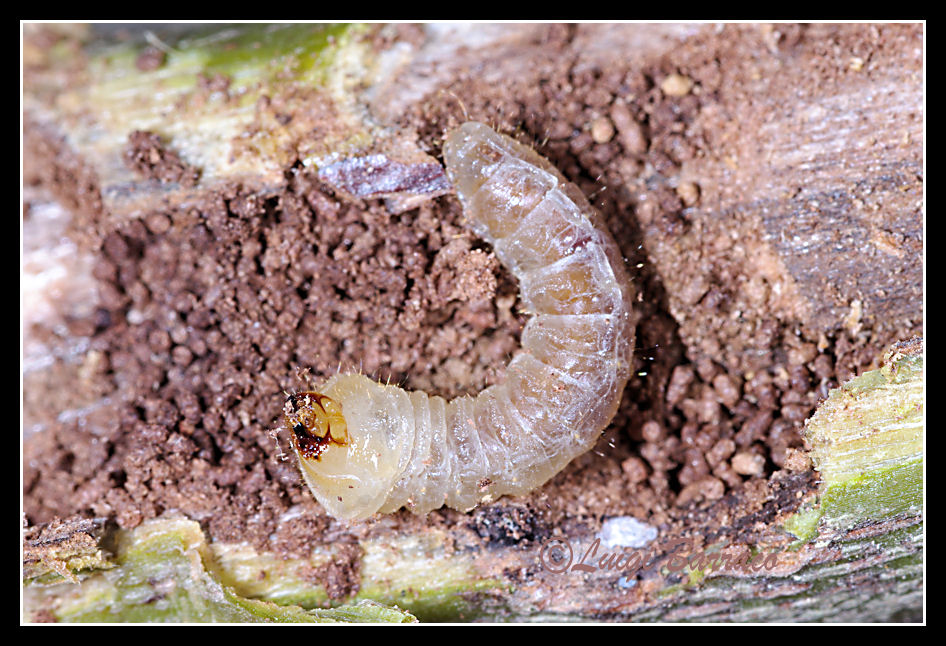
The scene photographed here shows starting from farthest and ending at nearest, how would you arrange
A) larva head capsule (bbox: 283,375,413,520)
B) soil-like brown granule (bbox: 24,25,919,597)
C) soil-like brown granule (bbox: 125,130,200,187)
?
soil-like brown granule (bbox: 125,130,200,187), soil-like brown granule (bbox: 24,25,919,597), larva head capsule (bbox: 283,375,413,520)

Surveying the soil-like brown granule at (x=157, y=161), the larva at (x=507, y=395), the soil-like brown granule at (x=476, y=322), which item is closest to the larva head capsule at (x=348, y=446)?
the larva at (x=507, y=395)

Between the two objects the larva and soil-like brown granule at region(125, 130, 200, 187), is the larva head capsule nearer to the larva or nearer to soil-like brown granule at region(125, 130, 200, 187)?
the larva

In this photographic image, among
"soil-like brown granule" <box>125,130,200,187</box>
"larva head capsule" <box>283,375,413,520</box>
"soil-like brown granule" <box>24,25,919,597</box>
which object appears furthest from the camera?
"soil-like brown granule" <box>125,130,200,187</box>

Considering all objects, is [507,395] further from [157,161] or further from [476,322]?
[157,161]

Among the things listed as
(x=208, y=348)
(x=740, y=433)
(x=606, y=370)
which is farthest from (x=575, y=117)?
(x=208, y=348)

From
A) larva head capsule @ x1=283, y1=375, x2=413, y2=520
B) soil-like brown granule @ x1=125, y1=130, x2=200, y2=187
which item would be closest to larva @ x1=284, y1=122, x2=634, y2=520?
larva head capsule @ x1=283, y1=375, x2=413, y2=520

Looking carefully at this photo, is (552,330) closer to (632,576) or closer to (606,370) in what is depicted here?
(606,370)

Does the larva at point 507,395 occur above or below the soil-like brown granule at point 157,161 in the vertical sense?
below

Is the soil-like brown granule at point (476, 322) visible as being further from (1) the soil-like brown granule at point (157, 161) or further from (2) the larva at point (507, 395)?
(2) the larva at point (507, 395)
